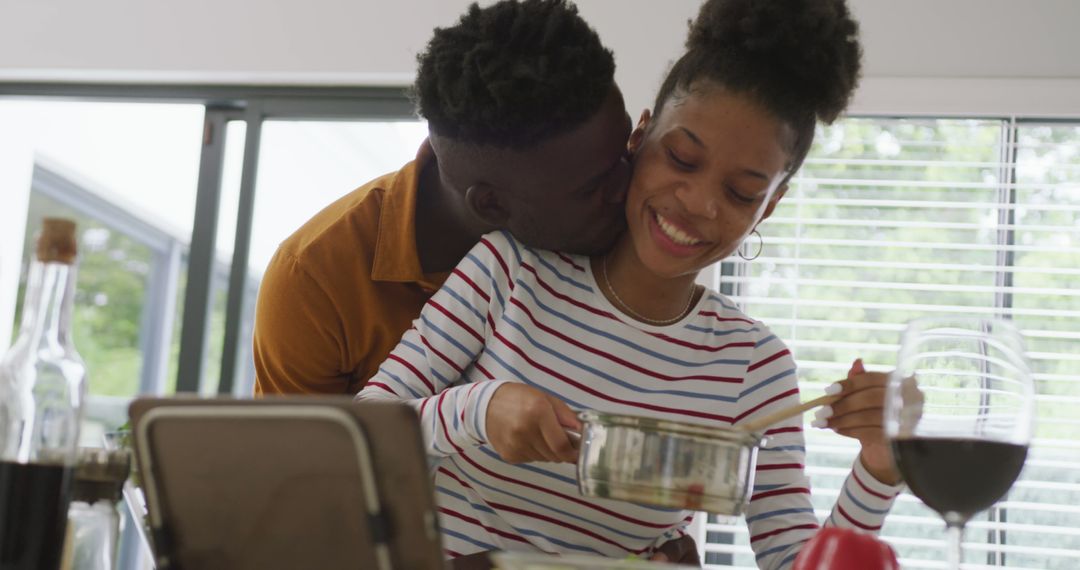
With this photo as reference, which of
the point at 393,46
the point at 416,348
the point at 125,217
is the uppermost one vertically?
the point at 393,46

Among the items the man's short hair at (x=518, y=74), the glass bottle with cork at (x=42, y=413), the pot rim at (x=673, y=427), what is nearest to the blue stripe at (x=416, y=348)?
the man's short hair at (x=518, y=74)

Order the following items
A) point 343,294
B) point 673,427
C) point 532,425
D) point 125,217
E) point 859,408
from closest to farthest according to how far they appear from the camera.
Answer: point 673,427
point 532,425
point 859,408
point 343,294
point 125,217

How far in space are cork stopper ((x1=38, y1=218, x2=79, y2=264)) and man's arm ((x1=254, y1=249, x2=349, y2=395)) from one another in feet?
2.60

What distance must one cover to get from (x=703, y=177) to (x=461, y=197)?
1.04 feet

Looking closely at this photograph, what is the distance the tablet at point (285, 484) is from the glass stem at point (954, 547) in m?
0.29

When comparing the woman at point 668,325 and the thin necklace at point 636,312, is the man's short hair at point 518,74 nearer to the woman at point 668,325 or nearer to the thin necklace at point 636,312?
the woman at point 668,325

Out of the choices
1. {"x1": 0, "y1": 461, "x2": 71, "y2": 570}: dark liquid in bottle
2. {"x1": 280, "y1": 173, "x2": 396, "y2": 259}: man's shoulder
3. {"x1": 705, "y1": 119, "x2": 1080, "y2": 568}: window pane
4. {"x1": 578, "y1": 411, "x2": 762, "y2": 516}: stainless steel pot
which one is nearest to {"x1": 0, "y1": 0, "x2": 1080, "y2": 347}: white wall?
{"x1": 705, "y1": 119, "x2": 1080, "y2": 568}: window pane

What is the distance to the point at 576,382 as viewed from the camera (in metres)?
1.36

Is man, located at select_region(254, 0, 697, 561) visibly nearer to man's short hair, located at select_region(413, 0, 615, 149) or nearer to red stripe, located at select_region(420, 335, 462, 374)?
man's short hair, located at select_region(413, 0, 615, 149)

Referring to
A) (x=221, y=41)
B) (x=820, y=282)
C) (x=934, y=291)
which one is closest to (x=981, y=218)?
(x=934, y=291)

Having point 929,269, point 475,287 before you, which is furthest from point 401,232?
point 929,269

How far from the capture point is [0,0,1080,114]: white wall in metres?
3.33

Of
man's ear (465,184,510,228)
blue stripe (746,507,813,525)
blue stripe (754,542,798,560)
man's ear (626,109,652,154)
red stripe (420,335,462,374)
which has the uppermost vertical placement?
man's ear (626,109,652,154)

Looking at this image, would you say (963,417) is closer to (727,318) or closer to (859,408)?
(859,408)
